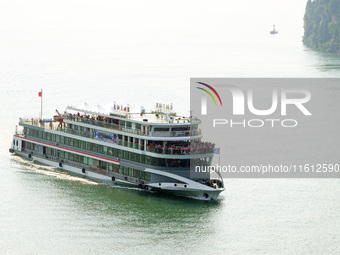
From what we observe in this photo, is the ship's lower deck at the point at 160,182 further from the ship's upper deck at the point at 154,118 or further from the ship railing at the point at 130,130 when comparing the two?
the ship's upper deck at the point at 154,118

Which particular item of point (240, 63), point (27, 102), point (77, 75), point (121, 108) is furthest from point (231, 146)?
point (240, 63)

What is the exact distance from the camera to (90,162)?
7956 cm

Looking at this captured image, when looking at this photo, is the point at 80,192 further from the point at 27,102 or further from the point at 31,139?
the point at 27,102

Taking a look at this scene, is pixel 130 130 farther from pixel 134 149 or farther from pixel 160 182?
pixel 160 182

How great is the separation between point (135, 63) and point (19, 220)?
122603mm

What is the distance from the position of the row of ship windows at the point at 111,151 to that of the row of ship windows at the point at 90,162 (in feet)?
2.90

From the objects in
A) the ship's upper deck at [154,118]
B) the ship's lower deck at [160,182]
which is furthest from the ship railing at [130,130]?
the ship's lower deck at [160,182]

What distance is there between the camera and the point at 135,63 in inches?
7328

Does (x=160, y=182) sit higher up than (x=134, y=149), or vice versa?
(x=134, y=149)

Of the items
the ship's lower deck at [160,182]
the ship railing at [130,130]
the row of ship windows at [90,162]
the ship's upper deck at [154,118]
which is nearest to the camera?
the ship's lower deck at [160,182]

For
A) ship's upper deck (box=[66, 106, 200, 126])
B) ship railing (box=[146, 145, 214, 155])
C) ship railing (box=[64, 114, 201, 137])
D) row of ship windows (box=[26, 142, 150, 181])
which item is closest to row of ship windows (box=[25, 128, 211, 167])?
ship railing (box=[146, 145, 214, 155])

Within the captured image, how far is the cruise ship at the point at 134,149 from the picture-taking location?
72625 millimetres

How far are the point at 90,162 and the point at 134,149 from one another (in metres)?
6.32

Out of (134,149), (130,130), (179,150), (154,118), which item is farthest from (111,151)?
(179,150)
